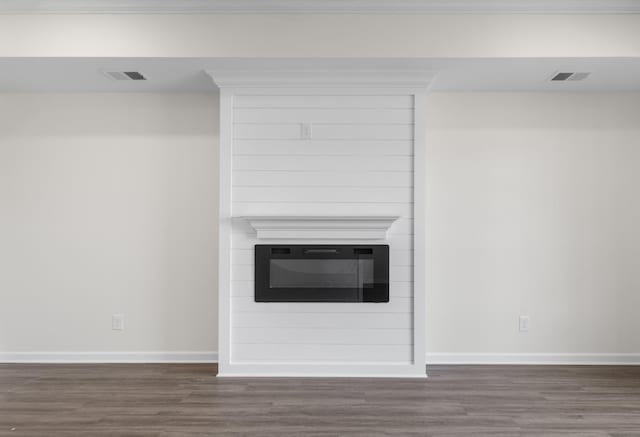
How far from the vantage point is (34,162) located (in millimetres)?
4348

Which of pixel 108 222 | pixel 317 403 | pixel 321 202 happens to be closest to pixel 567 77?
pixel 321 202

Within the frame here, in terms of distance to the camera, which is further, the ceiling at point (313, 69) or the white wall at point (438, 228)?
the white wall at point (438, 228)

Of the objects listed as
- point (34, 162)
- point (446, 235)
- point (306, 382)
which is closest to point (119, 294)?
point (34, 162)

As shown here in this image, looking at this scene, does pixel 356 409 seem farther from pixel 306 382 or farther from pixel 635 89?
pixel 635 89

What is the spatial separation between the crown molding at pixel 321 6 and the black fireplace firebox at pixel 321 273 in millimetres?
1661

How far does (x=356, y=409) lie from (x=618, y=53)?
9.53 feet

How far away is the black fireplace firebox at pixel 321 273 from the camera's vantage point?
3.86 meters

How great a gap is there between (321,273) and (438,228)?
1108 mm

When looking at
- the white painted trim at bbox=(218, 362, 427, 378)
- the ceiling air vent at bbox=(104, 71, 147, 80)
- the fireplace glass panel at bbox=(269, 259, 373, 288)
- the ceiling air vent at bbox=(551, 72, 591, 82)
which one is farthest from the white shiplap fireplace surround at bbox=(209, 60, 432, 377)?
the ceiling air vent at bbox=(551, 72, 591, 82)

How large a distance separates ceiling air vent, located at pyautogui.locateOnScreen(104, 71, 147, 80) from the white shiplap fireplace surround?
2.04 ft

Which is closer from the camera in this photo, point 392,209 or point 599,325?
point 392,209

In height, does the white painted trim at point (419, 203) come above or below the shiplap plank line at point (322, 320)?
above

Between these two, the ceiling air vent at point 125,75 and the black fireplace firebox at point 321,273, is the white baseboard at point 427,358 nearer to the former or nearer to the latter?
the black fireplace firebox at point 321,273

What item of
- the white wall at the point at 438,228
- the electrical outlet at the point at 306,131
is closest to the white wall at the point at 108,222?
the white wall at the point at 438,228
